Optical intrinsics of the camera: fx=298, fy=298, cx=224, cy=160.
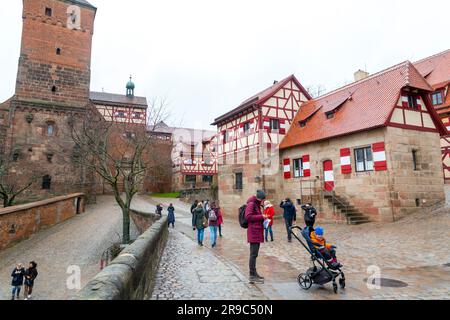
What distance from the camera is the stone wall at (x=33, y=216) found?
49.5 ft

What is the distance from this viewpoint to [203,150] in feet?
134

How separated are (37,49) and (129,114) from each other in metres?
15.2

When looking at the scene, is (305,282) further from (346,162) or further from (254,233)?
(346,162)

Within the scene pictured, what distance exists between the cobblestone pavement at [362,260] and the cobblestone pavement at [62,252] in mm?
→ 4870

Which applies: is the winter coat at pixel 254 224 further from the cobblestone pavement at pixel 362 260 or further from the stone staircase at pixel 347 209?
the stone staircase at pixel 347 209

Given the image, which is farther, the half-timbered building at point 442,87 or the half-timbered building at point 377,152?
the half-timbered building at point 442,87

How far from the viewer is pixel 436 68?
22.0 meters

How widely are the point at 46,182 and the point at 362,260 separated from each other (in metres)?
25.6

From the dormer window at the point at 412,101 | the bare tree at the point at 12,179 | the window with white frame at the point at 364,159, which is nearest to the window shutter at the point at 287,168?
the window with white frame at the point at 364,159

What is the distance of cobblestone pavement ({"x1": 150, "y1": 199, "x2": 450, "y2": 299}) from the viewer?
199 inches

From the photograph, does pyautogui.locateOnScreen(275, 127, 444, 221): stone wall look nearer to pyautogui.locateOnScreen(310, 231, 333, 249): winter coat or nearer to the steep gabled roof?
the steep gabled roof

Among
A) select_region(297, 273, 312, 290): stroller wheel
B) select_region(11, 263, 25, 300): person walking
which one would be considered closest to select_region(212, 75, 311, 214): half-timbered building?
select_region(11, 263, 25, 300): person walking

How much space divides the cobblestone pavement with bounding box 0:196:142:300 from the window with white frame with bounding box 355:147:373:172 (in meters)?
13.2
